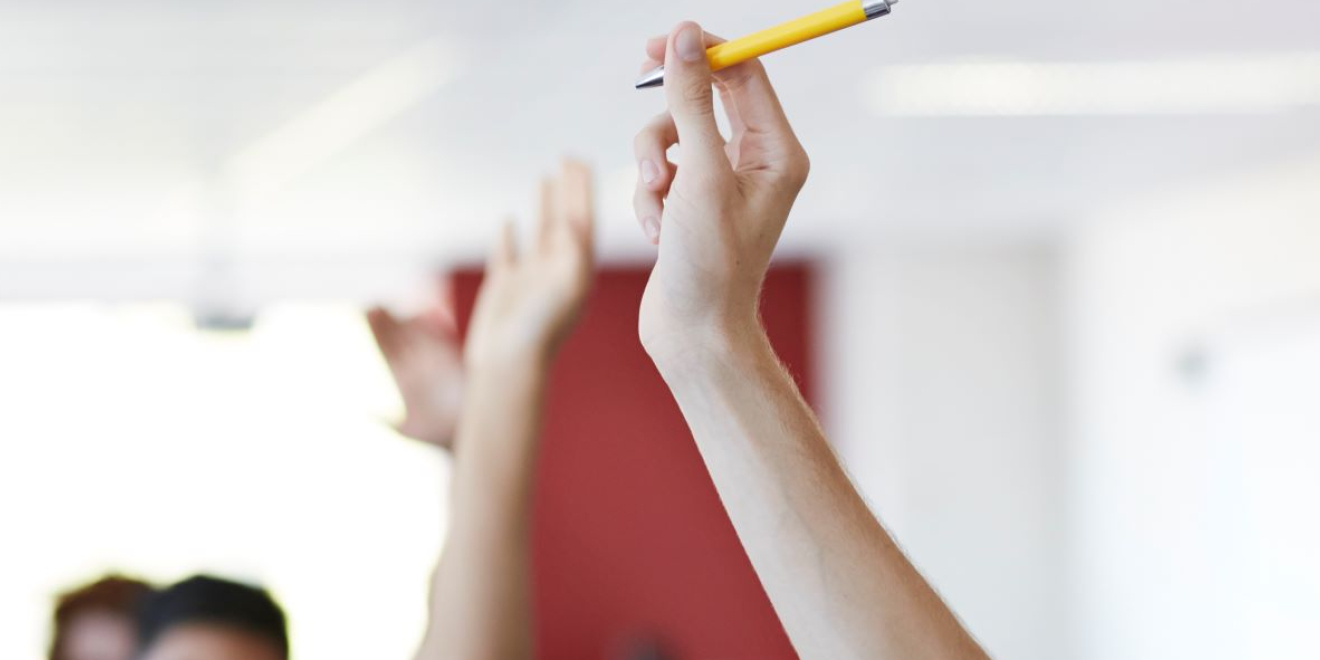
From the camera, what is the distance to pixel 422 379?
1375 mm

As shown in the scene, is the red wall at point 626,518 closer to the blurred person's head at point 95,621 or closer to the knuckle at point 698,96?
the blurred person's head at point 95,621

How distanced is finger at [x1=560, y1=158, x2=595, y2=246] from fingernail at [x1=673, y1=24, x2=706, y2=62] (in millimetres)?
494

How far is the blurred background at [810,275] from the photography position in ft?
12.6

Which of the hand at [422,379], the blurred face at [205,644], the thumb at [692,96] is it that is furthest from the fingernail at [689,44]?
the blurred face at [205,644]

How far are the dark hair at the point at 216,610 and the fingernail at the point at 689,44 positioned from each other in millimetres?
956

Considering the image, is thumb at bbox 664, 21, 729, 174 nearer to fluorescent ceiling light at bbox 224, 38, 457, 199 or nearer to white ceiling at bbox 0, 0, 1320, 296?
white ceiling at bbox 0, 0, 1320, 296

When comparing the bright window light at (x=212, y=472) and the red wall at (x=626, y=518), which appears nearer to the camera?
the bright window light at (x=212, y=472)

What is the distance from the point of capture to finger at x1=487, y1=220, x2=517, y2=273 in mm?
1258

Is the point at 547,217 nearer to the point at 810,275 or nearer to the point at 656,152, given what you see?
the point at 656,152

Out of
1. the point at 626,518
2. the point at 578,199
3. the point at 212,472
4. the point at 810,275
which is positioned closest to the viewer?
the point at 578,199

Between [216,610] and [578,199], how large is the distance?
0.59 m

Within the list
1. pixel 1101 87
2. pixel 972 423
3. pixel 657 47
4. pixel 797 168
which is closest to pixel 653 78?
pixel 657 47

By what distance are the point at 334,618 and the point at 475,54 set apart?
12.2ft

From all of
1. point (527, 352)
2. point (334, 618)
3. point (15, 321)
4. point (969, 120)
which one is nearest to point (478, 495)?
point (527, 352)
